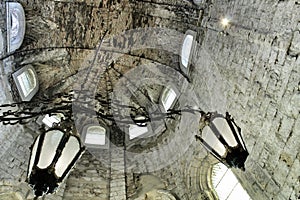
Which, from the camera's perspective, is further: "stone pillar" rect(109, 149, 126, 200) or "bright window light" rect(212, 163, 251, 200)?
"stone pillar" rect(109, 149, 126, 200)

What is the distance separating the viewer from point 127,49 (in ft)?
31.6

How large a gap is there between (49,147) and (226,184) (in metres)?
3.07

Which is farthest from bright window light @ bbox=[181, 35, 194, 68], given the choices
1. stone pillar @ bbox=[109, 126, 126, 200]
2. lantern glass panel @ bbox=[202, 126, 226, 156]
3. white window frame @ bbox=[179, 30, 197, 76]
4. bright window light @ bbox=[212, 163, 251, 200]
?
lantern glass panel @ bbox=[202, 126, 226, 156]

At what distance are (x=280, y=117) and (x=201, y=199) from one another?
2371 mm

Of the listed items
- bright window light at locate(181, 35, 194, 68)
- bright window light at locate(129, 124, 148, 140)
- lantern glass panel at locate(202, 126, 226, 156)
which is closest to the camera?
lantern glass panel at locate(202, 126, 226, 156)

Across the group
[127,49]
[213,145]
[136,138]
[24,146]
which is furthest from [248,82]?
[127,49]

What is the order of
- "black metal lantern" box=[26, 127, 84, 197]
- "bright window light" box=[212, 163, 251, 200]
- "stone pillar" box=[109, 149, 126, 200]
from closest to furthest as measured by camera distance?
"black metal lantern" box=[26, 127, 84, 197], "bright window light" box=[212, 163, 251, 200], "stone pillar" box=[109, 149, 126, 200]

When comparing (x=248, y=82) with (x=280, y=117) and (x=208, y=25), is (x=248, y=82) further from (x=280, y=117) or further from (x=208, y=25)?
(x=208, y=25)

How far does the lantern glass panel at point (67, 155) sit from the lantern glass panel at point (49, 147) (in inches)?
3.0

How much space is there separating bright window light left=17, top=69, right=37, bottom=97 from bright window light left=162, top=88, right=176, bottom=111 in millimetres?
3329

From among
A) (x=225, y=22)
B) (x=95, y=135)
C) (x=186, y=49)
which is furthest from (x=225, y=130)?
(x=95, y=135)

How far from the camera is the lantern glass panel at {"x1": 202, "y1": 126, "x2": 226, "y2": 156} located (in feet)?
→ 10.9

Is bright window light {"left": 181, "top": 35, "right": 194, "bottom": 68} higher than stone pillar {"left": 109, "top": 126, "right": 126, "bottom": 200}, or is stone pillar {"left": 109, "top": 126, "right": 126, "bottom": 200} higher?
bright window light {"left": 181, "top": 35, "right": 194, "bottom": 68}

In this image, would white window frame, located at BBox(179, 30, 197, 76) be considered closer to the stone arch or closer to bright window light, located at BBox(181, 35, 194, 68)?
bright window light, located at BBox(181, 35, 194, 68)
